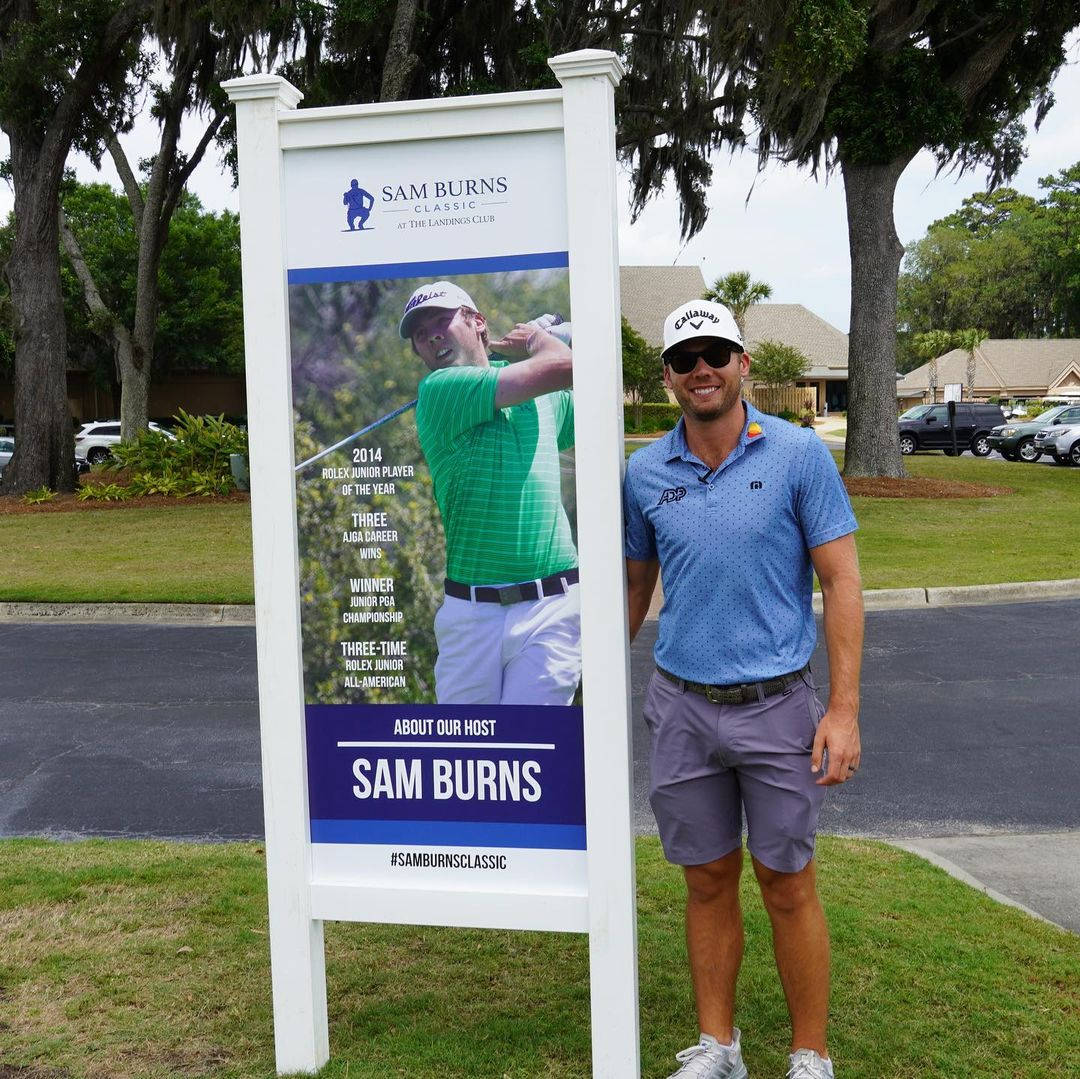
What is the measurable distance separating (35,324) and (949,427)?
2700cm

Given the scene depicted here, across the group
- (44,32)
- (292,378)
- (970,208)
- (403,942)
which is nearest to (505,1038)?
(403,942)

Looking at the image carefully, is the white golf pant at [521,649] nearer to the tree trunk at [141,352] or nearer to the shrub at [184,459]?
the shrub at [184,459]

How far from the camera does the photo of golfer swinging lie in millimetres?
3312

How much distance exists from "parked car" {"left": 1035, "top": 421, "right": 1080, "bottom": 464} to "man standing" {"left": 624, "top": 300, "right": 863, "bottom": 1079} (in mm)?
32589

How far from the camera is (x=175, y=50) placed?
23.7 meters

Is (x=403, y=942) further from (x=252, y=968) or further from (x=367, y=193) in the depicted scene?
(x=367, y=193)

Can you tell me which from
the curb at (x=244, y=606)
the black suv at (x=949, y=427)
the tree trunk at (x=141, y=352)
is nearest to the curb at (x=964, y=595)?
the curb at (x=244, y=606)

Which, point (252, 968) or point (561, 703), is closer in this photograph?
point (561, 703)

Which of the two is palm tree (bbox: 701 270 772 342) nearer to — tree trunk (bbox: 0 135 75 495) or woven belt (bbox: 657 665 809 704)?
tree trunk (bbox: 0 135 75 495)

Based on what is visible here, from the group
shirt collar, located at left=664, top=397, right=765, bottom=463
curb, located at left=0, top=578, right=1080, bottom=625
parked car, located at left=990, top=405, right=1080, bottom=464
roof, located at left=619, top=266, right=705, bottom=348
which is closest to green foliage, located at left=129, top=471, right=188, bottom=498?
curb, located at left=0, top=578, right=1080, bottom=625

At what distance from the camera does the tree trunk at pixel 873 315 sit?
2298cm

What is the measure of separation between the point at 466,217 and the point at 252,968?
8.39ft

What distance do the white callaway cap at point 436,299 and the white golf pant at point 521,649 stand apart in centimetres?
76

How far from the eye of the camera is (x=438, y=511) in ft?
11.1
